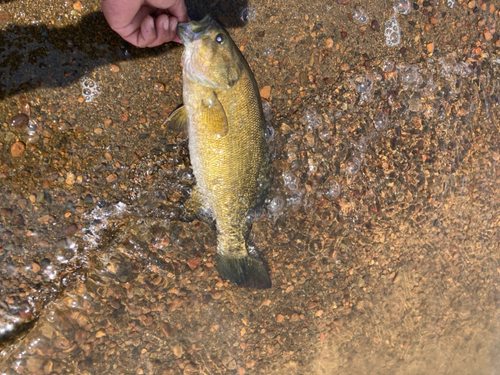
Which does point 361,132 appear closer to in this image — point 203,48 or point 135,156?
point 203,48

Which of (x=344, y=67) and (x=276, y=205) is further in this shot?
(x=344, y=67)

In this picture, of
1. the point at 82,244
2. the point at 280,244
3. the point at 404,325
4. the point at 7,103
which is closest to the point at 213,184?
the point at 280,244

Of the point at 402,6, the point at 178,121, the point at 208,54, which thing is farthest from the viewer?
the point at 402,6

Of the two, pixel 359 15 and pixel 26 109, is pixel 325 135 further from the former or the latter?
pixel 26 109

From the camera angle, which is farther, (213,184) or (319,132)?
(319,132)

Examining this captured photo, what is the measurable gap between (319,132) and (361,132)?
479mm

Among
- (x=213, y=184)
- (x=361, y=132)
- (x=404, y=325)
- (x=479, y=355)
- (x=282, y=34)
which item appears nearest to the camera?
(x=213, y=184)

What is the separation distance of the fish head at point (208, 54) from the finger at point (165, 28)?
59 mm

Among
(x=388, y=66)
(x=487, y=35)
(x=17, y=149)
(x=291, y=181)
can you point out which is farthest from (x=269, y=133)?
(x=487, y=35)

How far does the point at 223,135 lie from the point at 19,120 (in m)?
1.69

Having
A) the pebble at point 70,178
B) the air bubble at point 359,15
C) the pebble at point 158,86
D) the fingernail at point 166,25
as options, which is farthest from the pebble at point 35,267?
the air bubble at point 359,15

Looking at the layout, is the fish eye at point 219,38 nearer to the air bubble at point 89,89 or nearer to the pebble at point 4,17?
the air bubble at point 89,89

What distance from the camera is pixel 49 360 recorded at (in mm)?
2986

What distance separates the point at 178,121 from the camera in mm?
3129
